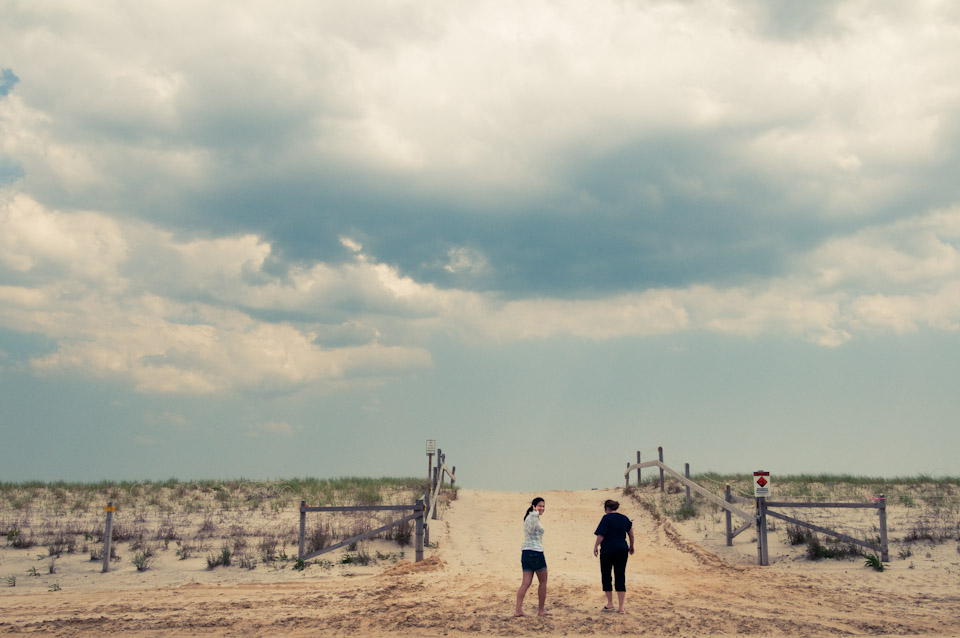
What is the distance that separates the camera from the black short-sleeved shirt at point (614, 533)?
39.5 ft

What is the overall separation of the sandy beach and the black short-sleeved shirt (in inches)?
44.3

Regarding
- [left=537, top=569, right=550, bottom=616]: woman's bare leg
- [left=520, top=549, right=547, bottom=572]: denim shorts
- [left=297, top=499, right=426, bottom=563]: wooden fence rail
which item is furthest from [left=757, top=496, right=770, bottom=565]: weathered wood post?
[left=520, top=549, right=547, bottom=572]: denim shorts

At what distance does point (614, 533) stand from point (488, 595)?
3225 mm

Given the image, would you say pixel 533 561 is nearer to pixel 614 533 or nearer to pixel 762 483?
pixel 614 533

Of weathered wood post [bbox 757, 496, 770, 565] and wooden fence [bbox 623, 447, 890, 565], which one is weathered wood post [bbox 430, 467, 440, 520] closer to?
wooden fence [bbox 623, 447, 890, 565]

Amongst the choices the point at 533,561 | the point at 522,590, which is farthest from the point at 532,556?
the point at 522,590

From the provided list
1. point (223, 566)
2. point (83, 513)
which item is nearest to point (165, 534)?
point (223, 566)

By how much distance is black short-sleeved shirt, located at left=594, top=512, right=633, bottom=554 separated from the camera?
1205 centimetres

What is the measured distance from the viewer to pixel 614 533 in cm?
1210

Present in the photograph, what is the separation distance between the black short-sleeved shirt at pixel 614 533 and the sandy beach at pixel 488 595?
3.69 feet

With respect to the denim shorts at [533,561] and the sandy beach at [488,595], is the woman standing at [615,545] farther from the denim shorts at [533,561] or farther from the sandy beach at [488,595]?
the denim shorts at [533,561]

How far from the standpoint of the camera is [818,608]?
12.9 metres

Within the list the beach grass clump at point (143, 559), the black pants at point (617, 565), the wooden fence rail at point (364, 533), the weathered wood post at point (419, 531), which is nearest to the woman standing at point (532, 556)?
the black pants at point (617, 565)

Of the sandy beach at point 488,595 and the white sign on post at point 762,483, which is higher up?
the white sign on post at point 762,483
